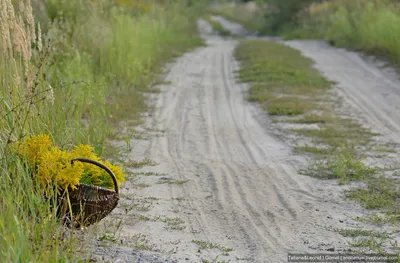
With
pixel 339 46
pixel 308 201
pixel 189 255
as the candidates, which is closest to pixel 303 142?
pixel 308 201

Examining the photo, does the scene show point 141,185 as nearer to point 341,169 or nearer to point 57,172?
point 57,172

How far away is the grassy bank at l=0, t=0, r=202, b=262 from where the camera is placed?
4031 mm

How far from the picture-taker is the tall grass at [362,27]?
15.2m

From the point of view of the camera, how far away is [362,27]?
18109mm

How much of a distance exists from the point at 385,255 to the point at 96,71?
737cm

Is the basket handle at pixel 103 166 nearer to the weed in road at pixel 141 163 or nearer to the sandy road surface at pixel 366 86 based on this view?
the weed in road at pixel 141 163

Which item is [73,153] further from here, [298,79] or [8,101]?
[298,79]

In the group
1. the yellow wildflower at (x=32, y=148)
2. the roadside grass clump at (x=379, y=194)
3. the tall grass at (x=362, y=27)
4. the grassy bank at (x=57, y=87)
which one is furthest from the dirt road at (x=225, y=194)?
the tall grass at (x=362, y=27)

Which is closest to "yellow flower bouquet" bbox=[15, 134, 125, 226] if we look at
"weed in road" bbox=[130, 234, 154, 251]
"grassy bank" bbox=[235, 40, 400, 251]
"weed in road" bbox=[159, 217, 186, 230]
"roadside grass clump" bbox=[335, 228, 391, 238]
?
"weed in road" bbox=[130, 234, 154, 251]

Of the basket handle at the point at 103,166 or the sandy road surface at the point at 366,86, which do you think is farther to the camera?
the sandy road surface at the point at 366,86

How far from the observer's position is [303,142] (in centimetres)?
817

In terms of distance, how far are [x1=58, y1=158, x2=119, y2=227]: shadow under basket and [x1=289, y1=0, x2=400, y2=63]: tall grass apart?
35.9 feet

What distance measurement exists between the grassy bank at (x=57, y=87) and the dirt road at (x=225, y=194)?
53cm

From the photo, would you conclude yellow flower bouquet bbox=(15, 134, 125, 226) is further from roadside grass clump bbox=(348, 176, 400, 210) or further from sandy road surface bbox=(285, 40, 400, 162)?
sandy road surface bbox=(285, 40, 400, 162)
